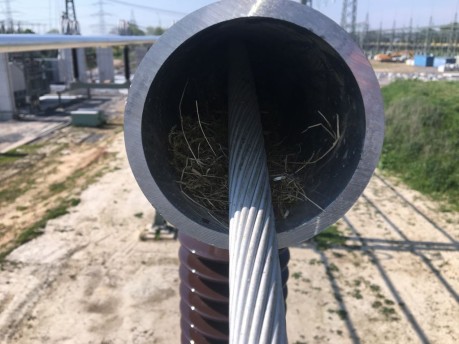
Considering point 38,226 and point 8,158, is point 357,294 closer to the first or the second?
point 38,226

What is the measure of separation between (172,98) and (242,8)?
86 centimetres

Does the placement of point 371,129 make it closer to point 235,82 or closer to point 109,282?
point 235,82

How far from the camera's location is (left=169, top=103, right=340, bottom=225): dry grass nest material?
1.89 m

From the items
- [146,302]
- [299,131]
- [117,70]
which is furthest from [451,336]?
[117,70]

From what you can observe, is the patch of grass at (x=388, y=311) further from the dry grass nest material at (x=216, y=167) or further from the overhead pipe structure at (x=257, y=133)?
the dry grass nest material at (x=216, y=167)

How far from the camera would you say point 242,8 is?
4.80ft

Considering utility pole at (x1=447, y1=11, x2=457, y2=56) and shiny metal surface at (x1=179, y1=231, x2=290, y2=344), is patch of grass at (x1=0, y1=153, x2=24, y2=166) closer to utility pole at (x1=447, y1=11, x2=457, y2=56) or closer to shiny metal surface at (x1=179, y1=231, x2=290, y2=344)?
shiny metal surface at (x1=179, y1=231, x2=290, y2=344)

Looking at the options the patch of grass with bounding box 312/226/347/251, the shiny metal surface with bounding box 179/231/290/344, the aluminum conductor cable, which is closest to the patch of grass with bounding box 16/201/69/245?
the patch of grass with bounding box 312/226/347/251

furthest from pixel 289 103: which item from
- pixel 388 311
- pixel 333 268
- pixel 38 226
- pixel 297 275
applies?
pixel 38 226

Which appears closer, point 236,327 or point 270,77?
point 236,327

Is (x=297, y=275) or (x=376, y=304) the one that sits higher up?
(x=297, y=275)

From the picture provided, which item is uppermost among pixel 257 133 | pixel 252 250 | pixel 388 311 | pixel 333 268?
pixel 257 133

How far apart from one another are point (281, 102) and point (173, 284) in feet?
15.0

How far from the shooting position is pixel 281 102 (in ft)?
9.07
